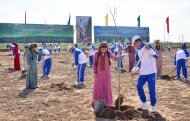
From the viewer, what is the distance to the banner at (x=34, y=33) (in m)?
43.1

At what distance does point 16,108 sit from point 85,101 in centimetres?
191

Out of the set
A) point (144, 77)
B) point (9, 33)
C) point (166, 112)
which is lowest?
point (166, 112)

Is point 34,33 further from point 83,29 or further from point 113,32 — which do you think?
point 113,32

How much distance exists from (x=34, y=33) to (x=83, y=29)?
632 cm

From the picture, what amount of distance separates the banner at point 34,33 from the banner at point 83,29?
5.24 feet

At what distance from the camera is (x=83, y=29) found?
45688mm

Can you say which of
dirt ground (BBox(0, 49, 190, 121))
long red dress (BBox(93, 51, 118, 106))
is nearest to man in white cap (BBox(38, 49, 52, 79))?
dirt ground (BBox(0, 49, 190, 121))

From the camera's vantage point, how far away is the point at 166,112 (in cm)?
827

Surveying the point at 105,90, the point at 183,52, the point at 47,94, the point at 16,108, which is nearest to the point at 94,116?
the point at 105,90

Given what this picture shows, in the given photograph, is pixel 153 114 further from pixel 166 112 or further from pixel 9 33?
pixel 9 33

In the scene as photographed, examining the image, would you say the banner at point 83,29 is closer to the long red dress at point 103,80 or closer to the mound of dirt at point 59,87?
the mound of dirt at point 59,87

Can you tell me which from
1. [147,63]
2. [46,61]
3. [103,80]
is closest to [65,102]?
[103,80]

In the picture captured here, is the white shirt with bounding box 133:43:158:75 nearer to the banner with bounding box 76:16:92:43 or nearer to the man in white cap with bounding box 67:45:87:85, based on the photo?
the man in white cap with bounding box 67:45:87:85

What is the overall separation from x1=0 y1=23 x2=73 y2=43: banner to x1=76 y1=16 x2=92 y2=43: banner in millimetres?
1597
